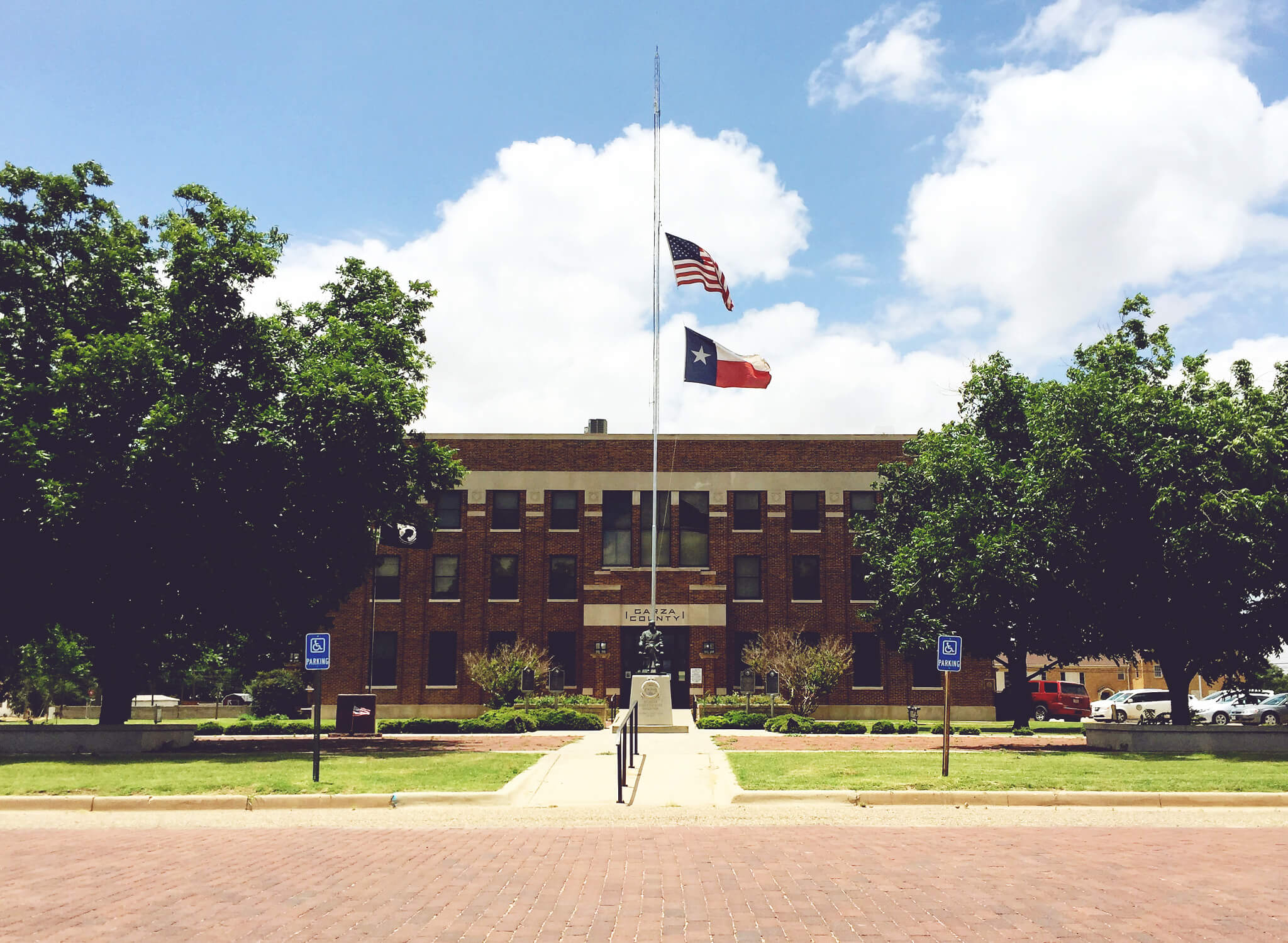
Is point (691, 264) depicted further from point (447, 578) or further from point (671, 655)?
point (447, 578)

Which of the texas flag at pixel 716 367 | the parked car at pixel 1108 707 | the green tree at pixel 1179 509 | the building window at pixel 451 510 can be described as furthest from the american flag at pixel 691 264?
the parked car at pixel 1108 707

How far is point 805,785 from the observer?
15.9m

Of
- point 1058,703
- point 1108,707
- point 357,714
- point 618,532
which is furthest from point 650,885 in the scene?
point 1108,707

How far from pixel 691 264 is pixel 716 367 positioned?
10.1 ft

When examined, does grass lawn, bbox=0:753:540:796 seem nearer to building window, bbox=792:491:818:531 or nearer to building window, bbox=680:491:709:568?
Result: building window, bbox=680:491:709:568

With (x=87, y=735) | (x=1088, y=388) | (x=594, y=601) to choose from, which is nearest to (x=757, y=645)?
(x=594, y=601)

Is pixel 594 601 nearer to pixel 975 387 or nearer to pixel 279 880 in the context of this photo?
pixel 975 387

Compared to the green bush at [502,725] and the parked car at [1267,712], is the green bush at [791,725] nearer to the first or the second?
the green bush at [502,725]

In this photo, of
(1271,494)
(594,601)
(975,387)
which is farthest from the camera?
(594,601)

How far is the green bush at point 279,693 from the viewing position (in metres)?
43.1

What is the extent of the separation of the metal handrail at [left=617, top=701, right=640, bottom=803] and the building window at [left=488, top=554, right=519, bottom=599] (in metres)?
17.8

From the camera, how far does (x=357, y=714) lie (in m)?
29.5

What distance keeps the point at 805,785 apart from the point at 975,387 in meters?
21.9

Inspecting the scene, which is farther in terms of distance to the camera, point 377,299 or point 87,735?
point 377,299
